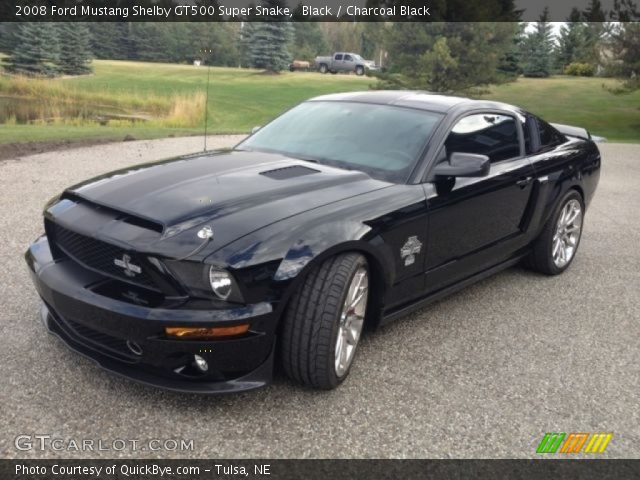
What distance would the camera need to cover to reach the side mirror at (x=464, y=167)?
143 inches

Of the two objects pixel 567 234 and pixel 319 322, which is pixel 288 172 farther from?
pixel 567 234

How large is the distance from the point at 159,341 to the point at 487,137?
9.37 feet

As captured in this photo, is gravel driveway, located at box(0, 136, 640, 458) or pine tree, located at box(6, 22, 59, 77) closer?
gravel driveway, located at box(0, 136, 640, 458)

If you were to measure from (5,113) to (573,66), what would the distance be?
45517 mm

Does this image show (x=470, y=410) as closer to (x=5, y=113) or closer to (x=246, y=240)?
(x=246, y=240)

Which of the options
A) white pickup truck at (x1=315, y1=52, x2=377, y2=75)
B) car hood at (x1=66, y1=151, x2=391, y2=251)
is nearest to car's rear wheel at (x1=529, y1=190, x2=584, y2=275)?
car hood at (x1=66, y1=151, x2=391, y2=251)

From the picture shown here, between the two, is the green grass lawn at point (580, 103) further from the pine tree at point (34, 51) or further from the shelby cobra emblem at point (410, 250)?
the pine tree at point (34, 51)

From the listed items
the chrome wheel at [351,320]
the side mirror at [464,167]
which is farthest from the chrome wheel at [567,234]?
the chrome wheel at [351,320]

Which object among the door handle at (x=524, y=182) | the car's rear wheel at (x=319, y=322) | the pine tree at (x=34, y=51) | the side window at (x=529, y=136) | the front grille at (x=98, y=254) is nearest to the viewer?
the front grille at (x=98, y=254)

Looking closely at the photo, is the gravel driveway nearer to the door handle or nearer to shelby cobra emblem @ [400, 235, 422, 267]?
shelby cobra emblem @ [400, 235, 422, 267]

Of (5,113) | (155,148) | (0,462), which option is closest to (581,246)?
(0,462)

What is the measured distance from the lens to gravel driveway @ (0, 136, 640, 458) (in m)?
2.76

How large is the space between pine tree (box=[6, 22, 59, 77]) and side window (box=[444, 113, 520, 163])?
3306cm

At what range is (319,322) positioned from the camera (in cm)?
290
